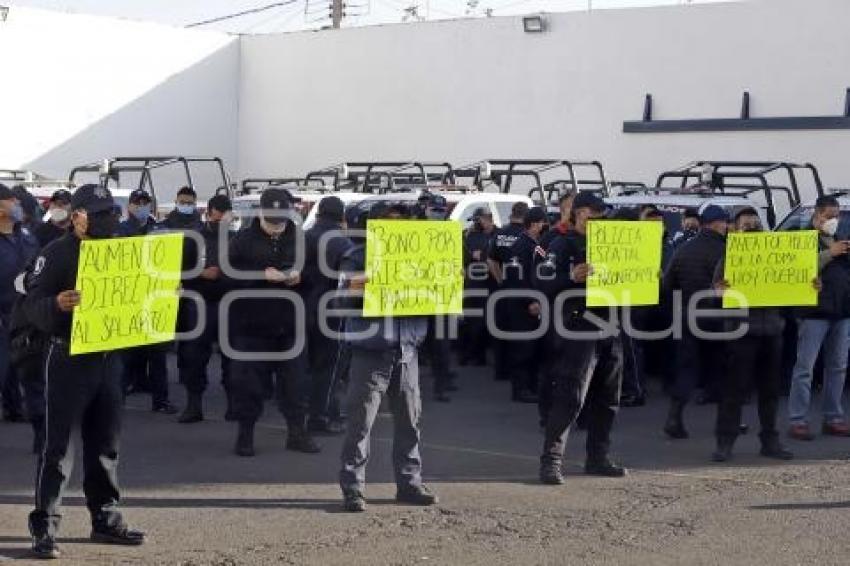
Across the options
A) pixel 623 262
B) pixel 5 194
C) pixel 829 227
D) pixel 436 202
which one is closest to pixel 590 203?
pixel 623 262

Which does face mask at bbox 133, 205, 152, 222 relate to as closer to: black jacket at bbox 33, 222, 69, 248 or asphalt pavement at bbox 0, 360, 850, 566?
black jacket at bbox 33, 222, 69, 248

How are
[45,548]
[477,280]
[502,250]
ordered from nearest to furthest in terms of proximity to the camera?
[45,548]
[502,250]
[477,280]

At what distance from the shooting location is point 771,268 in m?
10.4

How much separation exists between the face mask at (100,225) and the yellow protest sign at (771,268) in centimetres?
491

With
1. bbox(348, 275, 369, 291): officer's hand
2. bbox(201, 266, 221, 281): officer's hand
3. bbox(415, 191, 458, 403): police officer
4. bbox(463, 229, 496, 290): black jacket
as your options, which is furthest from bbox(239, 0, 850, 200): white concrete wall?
bbox(348, 275, 369, 291): officer's hand

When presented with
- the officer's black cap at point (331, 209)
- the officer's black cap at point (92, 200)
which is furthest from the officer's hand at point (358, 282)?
the officer's black cap at point (331, 209)

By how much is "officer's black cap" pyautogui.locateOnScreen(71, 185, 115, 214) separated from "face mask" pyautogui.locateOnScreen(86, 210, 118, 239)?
0.03 meters

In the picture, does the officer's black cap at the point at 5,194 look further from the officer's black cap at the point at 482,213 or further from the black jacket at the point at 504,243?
the officer's black cap at the point at 482,213

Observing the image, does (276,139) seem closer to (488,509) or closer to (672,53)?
(672,53)

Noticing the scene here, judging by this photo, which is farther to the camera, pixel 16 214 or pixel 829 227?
pixel 16 214

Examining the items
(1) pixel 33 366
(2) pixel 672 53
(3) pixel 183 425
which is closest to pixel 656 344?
(3) pixel 183 425

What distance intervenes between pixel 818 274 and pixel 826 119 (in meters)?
11.9

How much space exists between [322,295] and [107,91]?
18.7 meters

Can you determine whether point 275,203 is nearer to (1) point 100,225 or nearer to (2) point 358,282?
(2) point 358,282
